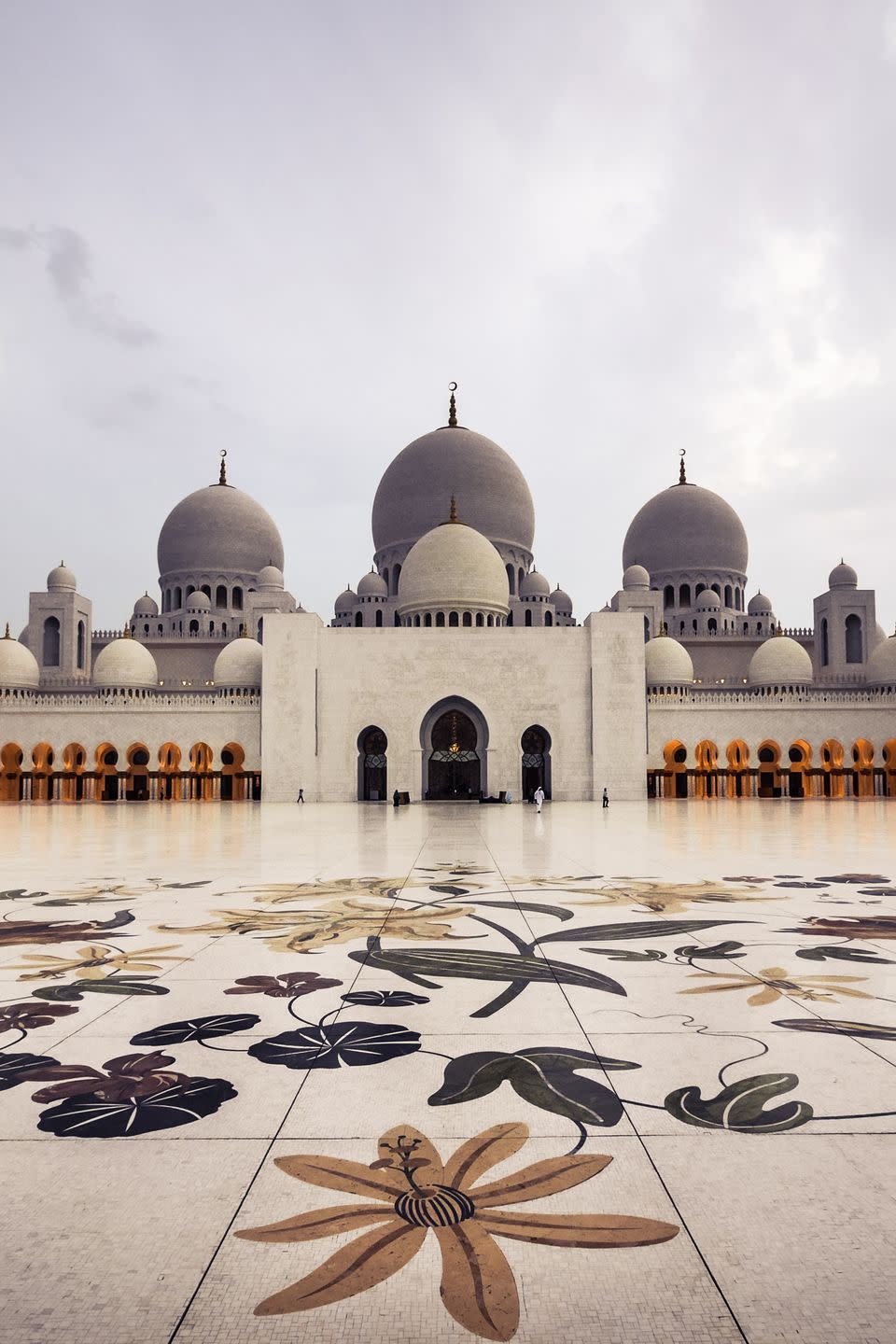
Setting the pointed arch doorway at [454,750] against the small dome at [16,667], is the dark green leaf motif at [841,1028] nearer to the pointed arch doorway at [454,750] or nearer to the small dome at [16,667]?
the pointed arch doorway at [454,750]

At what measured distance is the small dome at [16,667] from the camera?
32938 mm

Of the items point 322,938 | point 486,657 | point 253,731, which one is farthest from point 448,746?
point 322,938

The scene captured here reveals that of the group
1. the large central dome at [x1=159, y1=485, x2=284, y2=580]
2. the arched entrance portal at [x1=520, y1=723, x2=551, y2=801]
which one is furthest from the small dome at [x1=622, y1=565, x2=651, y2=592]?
the large central dome at [x1=159, y1=485, x2=284, y2=580]

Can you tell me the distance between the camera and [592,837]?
13211 mm

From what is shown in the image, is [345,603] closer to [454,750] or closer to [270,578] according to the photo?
[270,578]

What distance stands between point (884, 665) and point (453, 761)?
15.8 m

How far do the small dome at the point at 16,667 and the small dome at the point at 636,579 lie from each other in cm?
2397

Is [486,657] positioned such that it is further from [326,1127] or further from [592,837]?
[326,1127]

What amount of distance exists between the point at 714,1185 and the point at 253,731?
29327 mm

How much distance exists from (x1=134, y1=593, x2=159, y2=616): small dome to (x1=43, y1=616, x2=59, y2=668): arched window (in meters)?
4.11

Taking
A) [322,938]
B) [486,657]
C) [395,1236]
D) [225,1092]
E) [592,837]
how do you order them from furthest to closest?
[486,657] < [592,837] < [322,938] < [225,1092] < [395,1236]

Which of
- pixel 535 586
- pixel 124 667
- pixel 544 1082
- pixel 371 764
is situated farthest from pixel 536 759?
pixel 544 1082

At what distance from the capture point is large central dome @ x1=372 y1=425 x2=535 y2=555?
3912 centimetres

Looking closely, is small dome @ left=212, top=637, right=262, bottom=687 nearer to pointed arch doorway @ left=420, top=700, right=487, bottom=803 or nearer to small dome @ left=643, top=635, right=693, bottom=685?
pointed arch doorway @ left=420, top=700, right=487, bottom=803
